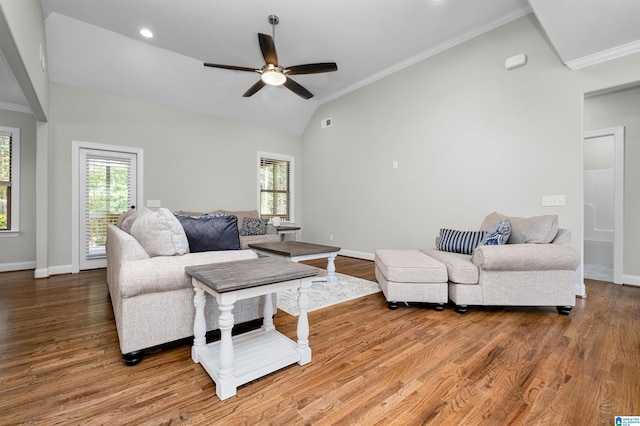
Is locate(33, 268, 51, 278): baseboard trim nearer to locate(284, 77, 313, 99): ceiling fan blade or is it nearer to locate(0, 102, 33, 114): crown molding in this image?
locate(0, 102, 33, 114): crown molding

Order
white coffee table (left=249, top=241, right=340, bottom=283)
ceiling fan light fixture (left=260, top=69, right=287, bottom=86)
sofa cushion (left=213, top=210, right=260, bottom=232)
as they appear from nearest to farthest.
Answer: white coffee table (left=249, top=241, right=340, bottom=283) < ceiling fan light fixture (left=260, top=69, right=287, bottom=86) < sofa cushion (left=213, top=210, right=260, bottom=232)

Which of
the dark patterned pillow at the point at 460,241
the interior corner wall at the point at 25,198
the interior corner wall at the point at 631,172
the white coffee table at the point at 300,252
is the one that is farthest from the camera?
the interior corner wall at the point at 25,198

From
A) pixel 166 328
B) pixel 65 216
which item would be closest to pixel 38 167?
pixel 65 216

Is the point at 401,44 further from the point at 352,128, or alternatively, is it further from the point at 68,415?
the point at 68,415

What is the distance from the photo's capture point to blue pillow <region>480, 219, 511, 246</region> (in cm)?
281

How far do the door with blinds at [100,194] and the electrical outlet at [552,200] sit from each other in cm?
596

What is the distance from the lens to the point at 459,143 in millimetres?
3953

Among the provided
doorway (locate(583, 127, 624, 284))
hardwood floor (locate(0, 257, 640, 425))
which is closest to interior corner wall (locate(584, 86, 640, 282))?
doorway (locate(583, 127, 624, 284))

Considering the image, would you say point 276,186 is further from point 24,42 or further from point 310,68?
point 24,42

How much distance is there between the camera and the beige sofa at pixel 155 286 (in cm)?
169

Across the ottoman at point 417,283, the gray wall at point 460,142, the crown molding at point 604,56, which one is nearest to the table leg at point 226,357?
the ottoman at point 417,283

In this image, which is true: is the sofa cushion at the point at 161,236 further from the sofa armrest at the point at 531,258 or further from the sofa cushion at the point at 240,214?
the sofa cushion at the point at 240,214

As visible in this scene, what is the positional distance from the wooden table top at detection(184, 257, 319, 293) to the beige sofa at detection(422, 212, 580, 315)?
5.57 ft

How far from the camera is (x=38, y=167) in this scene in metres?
3.80
